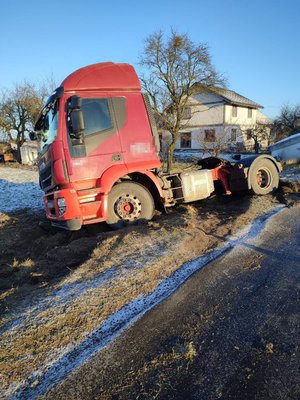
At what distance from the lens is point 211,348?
112 inches

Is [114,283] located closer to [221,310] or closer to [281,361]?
[221,310]

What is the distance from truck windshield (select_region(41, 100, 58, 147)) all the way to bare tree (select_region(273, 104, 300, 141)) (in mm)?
36189

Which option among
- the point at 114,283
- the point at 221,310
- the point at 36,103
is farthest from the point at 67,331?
the point at 36,103

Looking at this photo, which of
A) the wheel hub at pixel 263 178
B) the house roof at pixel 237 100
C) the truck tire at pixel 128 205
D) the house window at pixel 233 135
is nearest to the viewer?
the truck tire at pixel 128 205

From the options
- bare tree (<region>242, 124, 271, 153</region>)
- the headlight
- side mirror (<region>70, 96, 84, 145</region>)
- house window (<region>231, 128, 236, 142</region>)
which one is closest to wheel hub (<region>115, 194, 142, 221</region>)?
the headlight

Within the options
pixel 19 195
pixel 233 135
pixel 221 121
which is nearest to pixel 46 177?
pixel 19 195

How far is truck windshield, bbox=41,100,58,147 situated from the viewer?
630 centimetres

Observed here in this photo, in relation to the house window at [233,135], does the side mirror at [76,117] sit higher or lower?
higher

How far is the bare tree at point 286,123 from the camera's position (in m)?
39.5

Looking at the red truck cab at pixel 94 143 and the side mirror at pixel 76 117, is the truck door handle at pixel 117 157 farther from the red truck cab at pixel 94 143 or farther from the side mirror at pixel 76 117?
the side mirror at pixel 76 117

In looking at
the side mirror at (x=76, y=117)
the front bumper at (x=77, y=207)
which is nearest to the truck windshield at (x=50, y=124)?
the side mirror at (x=76, y=117)

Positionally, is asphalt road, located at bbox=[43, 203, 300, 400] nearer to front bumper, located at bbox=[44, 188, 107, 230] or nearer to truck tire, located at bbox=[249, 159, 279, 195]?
front bumper, located at bbox=[44, 188, 107, 230]

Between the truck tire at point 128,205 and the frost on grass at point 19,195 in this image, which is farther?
the frost on grass at point 19,195

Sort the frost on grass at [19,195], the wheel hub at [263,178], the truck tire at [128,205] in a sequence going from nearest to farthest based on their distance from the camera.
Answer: the truck tire at [128,205] → the wheel hub at [263,178] → the frost on grass at [19,195]
